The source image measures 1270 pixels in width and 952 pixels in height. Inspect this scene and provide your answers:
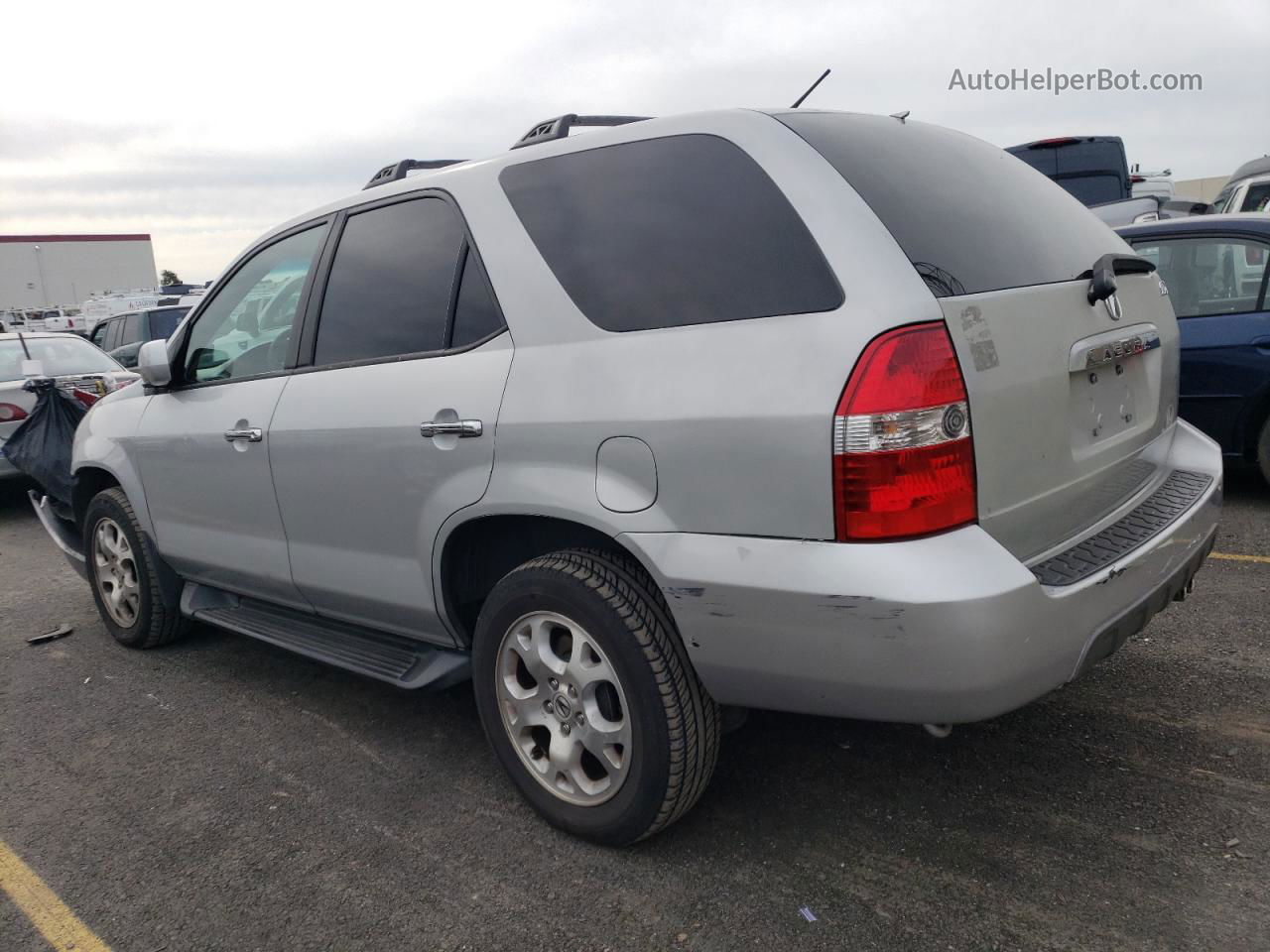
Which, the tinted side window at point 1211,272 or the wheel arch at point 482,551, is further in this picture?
the tinted side window at point 1211,272

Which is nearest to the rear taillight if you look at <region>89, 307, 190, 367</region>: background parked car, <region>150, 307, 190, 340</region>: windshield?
<region>89, 307, 190, 367</region>: background parked car

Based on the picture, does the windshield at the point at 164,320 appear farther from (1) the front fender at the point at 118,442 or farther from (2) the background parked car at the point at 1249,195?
(2) the background parked car at the point at 1249,195

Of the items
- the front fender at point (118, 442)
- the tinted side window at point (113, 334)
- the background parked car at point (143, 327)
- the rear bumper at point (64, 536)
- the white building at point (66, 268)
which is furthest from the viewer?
the white building at point (66, 268)

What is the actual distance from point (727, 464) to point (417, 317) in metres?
1.29

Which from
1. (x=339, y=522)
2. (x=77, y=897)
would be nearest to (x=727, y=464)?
(x=339, y=522)

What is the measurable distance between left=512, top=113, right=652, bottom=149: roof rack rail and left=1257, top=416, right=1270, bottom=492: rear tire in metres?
4.34

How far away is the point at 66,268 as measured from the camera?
66.1m

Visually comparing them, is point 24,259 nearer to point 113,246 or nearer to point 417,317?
point 113,246

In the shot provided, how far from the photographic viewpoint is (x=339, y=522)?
Result: 335 cm

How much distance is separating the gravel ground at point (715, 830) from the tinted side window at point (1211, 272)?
2437 mm

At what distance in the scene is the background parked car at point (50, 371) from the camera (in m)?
8.57

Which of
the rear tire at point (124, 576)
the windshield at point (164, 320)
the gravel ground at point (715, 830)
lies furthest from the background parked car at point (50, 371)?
the gravel ground at point (715, 830)

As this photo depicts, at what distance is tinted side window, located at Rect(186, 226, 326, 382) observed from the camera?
3723 millimetres

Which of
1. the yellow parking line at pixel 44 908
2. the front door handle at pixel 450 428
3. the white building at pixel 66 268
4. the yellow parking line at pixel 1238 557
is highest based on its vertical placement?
the white building at pixel 66 268
